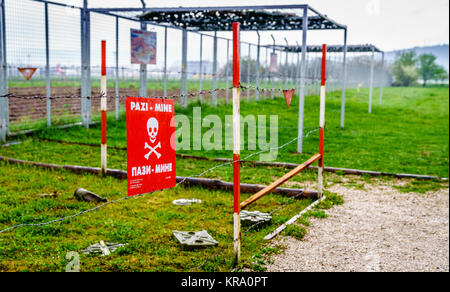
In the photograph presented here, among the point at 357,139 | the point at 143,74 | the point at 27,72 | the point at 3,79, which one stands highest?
the point at 143,74

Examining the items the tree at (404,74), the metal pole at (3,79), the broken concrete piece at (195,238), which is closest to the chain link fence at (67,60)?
the metal pole at (3,79)

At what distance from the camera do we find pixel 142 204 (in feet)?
22.9

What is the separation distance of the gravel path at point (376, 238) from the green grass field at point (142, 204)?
0.95 feet

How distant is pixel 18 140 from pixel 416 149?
34.0ft

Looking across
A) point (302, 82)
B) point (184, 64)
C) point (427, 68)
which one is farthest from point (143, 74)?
point (427, 68)

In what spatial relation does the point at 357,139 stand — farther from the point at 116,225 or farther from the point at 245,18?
the point at 116,225

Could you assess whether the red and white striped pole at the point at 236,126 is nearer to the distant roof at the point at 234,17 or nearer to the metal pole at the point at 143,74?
the distant roof at the point at 234,17

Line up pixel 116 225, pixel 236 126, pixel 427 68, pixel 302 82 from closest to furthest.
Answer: pixel 236 126
pixel 116 225
pixel 302 82
pixel 427 68

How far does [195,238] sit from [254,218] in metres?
1.08

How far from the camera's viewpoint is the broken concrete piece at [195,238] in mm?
5250

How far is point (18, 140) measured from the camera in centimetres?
1203

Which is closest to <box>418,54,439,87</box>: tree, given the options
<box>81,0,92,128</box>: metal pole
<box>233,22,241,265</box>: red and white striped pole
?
<box>81,0,92,128</box>: metal pole

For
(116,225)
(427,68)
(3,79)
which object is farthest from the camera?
(427,68)
